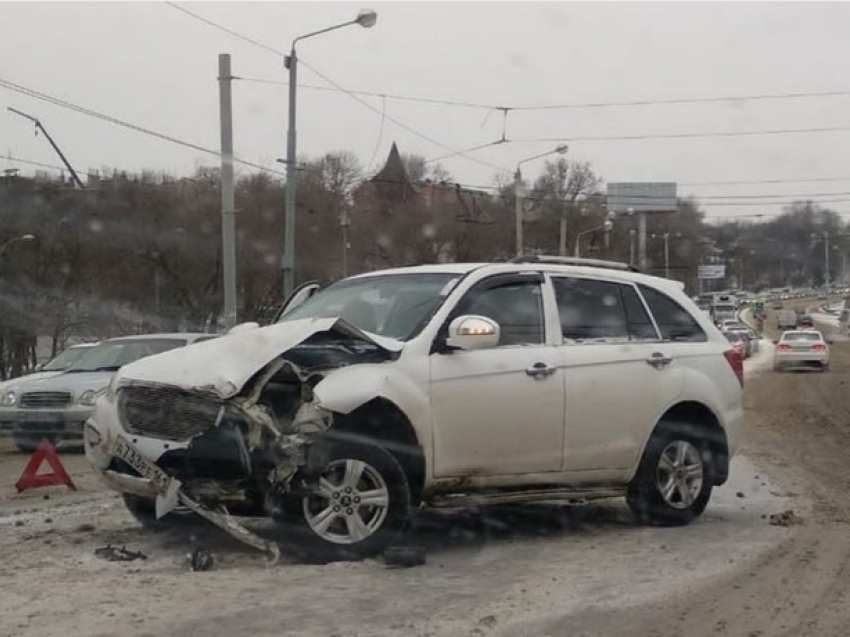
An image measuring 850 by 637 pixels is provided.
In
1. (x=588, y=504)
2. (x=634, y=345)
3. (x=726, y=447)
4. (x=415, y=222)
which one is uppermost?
(x=415, y=222)

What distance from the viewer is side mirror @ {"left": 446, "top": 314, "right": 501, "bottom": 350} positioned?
263 inches

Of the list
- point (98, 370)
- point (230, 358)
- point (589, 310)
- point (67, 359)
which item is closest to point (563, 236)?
point (67, 359)

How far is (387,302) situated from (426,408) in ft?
3.26

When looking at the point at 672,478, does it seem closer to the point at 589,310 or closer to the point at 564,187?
the point at 589,310

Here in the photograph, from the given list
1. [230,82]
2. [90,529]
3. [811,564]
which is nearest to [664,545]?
[811,564]

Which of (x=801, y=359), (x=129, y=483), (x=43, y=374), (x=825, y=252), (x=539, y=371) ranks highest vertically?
(x=825, y=252)

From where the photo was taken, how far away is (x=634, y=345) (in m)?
7.77

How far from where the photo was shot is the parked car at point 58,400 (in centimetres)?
1300

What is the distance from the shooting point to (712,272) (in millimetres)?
81250

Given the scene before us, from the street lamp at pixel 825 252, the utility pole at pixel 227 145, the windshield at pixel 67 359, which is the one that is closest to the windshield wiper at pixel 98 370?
the windshield at pixel 67 359

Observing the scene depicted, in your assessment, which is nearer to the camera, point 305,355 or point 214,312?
point 305,355

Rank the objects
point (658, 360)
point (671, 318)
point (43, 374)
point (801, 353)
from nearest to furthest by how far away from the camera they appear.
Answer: point (658, 360) < point (671, 318) < point (43, 374) < point (801, 353)

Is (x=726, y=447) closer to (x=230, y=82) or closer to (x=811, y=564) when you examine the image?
(x=811, y=564)

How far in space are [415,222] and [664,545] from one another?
33.5 meters
